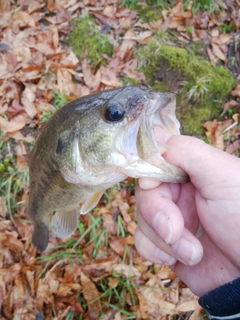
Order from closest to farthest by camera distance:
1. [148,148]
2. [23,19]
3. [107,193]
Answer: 1. [148,148]
2. [107,193]
3. [23,19]

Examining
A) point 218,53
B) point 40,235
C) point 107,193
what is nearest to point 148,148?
point 40,235

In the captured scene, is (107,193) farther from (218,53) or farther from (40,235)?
(218,53)

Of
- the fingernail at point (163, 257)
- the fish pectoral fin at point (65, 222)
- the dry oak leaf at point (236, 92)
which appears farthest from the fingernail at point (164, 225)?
the dry oak leaf at point (236, 92)

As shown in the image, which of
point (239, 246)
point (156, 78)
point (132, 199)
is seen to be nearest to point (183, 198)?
Answer: point (239, 246)

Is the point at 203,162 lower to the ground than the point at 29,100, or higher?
higher

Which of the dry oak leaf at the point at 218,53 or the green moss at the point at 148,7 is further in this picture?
the green moss at the point at 148,7

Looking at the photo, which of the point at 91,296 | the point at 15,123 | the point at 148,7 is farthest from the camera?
the point at 148,7

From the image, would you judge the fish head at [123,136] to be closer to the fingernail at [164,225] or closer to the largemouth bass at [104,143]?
the largemouth bass at [104,143]

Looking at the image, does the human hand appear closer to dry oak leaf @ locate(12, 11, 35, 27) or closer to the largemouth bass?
the largemouth bass
